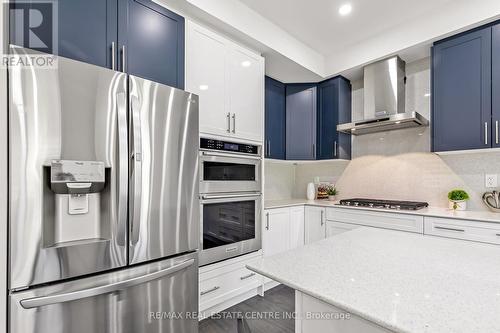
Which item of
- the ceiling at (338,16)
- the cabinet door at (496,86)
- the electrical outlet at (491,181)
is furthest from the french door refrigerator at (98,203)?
the electrical outlet at (491,181)

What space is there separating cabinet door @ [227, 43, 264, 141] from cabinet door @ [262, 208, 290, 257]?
85 cm

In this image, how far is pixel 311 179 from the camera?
12.1 feet

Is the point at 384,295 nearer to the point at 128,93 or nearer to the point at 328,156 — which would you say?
the point at 128,93

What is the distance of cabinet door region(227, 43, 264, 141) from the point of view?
2256mm

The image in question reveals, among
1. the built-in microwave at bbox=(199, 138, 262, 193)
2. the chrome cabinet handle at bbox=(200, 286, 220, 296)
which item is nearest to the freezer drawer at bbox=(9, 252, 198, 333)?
the chrome cabinet handle at bbox=(200, 286, 220, 296)

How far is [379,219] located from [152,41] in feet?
8.28

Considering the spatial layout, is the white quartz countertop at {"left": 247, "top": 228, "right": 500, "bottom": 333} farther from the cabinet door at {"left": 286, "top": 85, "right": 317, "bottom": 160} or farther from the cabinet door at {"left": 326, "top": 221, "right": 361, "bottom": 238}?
the cabinet door at {"left": 286, "top": 85, "right": 317, "bottom": 160}

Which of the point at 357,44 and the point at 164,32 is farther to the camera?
the point at 357,44

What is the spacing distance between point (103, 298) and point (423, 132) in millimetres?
3215

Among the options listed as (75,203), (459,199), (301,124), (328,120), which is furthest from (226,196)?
(459,199)

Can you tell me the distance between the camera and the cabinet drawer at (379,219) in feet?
7.34

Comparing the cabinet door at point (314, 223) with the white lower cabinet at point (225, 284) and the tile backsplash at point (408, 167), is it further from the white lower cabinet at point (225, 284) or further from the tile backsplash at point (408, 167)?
the white lower cabinet at point (225, 284)

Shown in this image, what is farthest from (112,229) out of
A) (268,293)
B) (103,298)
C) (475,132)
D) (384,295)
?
(475,132)

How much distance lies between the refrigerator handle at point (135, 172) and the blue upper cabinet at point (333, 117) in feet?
7.88
